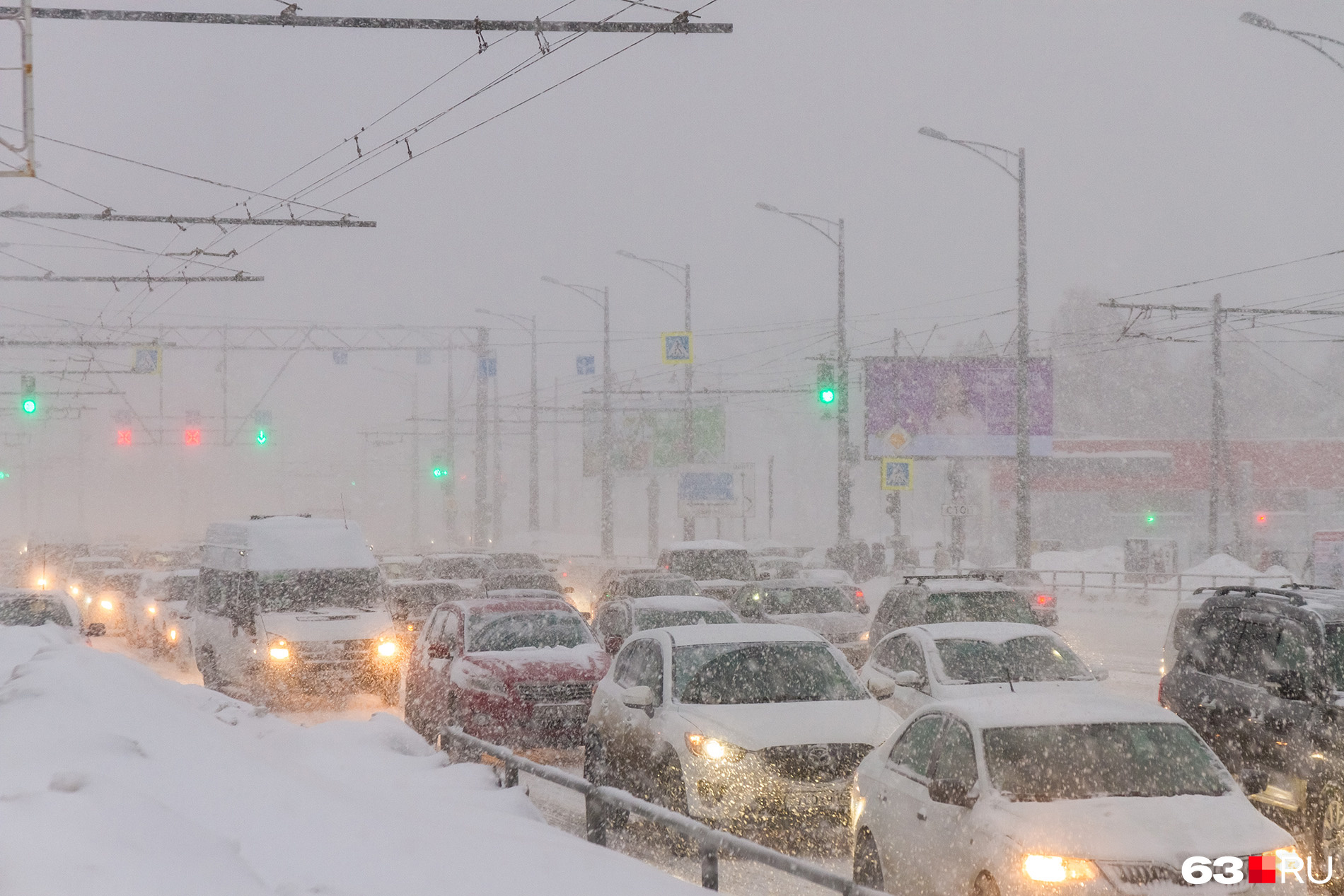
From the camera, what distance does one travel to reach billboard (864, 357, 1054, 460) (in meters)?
60.0

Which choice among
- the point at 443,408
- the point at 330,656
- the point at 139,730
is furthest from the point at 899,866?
the point at 443,408

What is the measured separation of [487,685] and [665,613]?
184 inches

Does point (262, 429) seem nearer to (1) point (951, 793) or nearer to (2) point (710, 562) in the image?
(2) point (710, 562)

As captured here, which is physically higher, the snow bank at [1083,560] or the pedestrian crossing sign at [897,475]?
the pedestrian crossing sign at [897,475]

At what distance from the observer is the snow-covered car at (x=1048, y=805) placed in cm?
657

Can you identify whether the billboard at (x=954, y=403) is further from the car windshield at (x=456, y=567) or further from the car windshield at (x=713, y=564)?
the car windshield at (x=713, y=564)

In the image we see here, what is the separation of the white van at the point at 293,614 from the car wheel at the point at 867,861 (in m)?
11.5

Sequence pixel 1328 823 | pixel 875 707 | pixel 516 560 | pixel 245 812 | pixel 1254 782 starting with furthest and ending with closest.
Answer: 1. pixel 516 560
2. pixel 875 707
3. pixel 1328 823
4. pixel 1254 782
5. pixel 245 812

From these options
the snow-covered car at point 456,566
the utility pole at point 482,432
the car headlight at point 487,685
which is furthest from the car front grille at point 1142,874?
the utility pole at point 482,432

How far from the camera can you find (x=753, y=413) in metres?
178

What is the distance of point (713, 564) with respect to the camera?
1180 inches

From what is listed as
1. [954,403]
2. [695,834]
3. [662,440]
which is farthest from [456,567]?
[662,440]

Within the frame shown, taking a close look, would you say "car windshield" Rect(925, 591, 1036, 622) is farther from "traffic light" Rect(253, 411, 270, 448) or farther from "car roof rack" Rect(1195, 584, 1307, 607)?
"traffic light" Rect(253, 411, 270, 448)

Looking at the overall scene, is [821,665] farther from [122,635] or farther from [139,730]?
[122,635]
